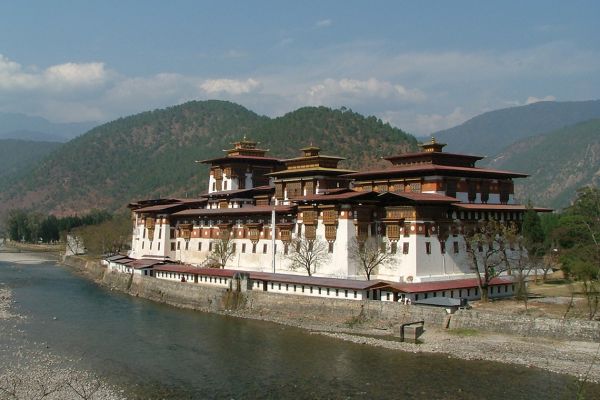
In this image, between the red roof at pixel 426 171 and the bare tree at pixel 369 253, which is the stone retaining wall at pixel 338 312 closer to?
the bare tree at pixel 369 253

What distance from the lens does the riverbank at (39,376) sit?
34.3 m

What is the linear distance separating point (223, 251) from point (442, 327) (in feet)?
113

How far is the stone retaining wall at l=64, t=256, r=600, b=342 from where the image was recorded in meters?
41.9

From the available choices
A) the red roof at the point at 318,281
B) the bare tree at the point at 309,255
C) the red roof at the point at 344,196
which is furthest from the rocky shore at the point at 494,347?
the bare tree at the point at 309,255

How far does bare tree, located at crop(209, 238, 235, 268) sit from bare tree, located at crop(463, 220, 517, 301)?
26.7 m

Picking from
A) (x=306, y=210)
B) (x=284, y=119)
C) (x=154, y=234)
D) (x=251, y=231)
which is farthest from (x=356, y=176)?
(x=284, y=119)

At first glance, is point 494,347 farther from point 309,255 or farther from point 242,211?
point 242,211

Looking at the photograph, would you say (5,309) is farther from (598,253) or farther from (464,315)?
(598,253)

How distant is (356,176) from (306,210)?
7969 millimetres

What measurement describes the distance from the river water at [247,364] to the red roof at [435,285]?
7.45 m

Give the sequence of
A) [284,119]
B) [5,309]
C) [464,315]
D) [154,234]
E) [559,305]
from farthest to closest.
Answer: [284,119] < [154,234] < [5,309] < [559,305] < [464,315]

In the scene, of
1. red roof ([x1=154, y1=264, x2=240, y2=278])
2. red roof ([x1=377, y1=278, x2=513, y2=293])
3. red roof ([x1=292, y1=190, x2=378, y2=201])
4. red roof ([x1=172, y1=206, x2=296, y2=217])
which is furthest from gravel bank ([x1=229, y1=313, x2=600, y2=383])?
red roof ([x1=172, y1=206, x2=296, y2=217])

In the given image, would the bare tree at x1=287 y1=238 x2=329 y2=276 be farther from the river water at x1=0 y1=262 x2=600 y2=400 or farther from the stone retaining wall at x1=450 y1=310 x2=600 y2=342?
the stone retaining wall at x1=450 y1=310 x2=600 y2=342

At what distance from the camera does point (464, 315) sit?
45.2 metres
